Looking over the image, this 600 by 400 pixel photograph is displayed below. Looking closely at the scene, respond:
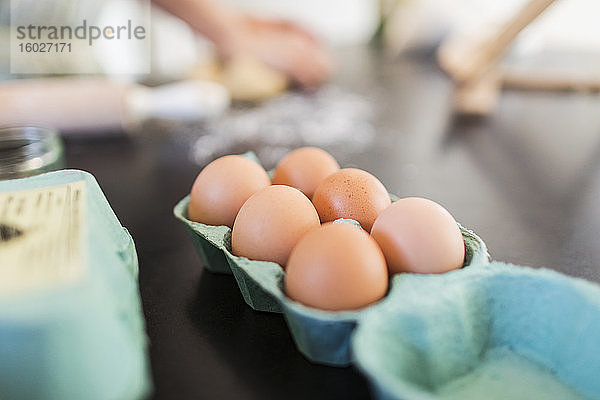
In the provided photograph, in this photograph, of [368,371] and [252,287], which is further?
[252,287]

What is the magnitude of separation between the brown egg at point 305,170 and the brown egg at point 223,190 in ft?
0.17

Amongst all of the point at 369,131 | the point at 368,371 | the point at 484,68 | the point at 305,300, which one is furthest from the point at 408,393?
the point at 484,68

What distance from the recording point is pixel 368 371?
0.35 meters

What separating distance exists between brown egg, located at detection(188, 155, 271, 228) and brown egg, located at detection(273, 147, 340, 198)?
0.05m

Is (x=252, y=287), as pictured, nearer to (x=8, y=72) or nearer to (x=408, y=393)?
(x=408, y=393)

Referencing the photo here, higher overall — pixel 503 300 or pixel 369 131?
pixel 369 131

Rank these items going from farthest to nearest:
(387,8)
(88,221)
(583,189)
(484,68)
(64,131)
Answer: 1. (387,8)
2. (484,68)
3. (64,131)
4. (583,189)
5. (88,221)

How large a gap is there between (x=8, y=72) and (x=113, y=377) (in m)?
1.41

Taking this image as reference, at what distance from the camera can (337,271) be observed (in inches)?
17.3

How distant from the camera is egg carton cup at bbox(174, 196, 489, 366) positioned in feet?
1.41

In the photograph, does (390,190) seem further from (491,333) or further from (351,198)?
(491,333)

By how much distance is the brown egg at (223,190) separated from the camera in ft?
2.00

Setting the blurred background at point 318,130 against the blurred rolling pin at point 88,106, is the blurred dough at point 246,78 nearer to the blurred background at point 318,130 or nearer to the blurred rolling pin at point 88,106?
the blurred background at point 318,130

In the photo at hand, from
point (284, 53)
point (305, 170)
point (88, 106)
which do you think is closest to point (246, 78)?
point (284, 53)
